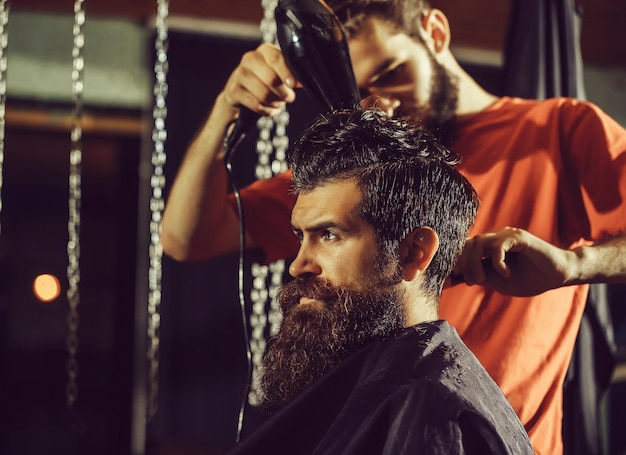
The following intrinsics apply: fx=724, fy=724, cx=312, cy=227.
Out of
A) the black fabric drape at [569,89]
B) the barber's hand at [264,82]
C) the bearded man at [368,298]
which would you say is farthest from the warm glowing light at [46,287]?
the bearded man at [368,298]

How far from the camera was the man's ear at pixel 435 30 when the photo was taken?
5.55ft

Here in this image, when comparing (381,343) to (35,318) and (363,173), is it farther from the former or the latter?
(35,318)

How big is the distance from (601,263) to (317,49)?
0.63 metres

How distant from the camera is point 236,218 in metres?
1.86

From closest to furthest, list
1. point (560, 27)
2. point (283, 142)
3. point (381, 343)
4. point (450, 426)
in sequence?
point (450, 426) < point (381, 343) < point (560, 27) < point (283, 142)

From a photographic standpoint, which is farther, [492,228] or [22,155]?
[22,155]

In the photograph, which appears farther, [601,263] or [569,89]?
[569,89]

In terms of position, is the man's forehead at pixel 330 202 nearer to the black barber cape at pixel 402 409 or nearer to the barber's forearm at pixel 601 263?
the black barber cape at pixel 402 409

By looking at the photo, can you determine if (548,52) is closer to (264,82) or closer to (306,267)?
(264,82)

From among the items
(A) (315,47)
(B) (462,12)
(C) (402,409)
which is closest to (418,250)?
(C) (402,409)

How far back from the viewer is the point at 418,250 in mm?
1255

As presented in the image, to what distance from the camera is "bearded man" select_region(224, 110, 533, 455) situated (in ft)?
3.68

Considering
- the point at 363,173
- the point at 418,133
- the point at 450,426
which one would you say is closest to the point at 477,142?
the point at 418,133

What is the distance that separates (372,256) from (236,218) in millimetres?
697
